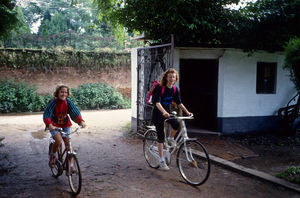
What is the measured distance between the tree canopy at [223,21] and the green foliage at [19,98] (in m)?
9.08

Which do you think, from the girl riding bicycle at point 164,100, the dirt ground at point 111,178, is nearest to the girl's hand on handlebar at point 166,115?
the girl riding bicycle at point 164,100

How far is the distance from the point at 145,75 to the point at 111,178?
4361mm

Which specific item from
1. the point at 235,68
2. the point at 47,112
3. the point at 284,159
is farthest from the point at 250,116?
the point at 47,112

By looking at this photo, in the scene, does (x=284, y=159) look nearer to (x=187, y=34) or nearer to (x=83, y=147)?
(x=187, y=34)

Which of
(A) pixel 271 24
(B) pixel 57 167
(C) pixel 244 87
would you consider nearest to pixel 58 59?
(C) pixel 244 87

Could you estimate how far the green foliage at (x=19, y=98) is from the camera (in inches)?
579

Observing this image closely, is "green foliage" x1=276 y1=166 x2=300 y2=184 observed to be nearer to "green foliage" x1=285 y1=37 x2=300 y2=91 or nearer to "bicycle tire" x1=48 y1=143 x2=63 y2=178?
"green foliage" x1=285 y1=37 x2=300 y2=91

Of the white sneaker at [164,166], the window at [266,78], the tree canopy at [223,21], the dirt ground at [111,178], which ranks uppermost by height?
the tree canopy at [223,21]

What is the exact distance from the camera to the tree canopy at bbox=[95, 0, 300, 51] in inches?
314

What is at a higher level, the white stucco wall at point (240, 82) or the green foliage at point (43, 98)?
the white stucco wall at point (240, 82)

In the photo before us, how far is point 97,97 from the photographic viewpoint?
1700 cm

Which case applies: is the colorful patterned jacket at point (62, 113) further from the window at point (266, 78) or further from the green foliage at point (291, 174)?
the window at point (266, 78)

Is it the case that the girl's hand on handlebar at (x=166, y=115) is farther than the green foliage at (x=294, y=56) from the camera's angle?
Yes

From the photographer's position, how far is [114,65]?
1845cm
